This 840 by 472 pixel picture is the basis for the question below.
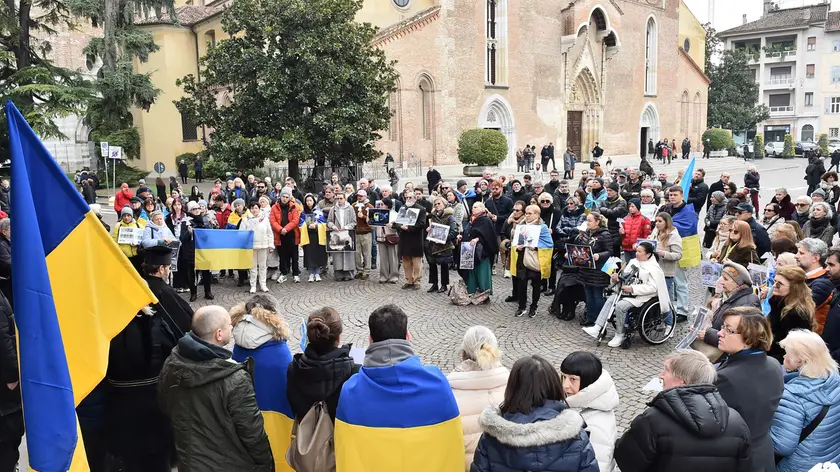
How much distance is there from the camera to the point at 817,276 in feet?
20.6

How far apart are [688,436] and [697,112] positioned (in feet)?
169

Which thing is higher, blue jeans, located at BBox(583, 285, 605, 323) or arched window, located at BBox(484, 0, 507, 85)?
arched window, located at BBox(484, 0, 507, 85)

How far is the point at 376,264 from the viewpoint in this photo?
14375mm

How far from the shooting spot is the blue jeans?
30.1ft

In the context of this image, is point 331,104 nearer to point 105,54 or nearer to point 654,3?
point 105,54

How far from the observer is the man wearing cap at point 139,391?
444 centimetres

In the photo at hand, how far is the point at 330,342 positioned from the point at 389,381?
2.41ft

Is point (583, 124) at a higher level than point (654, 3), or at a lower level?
lower

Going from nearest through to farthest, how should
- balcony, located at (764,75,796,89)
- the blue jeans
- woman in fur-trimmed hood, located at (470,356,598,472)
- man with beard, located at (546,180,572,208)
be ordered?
woman in fur-trimmed hood, located at (470,356,598,472) → the blue jeans → man with beard, located at (546,180,572,208) → balcony, located at (764,75,796,89)

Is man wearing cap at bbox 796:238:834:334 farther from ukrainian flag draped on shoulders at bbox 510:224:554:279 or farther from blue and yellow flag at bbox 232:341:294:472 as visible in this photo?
blue and yellow flag at bbox 232:341:294:472

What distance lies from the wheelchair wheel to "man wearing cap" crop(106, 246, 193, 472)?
5.99 meters

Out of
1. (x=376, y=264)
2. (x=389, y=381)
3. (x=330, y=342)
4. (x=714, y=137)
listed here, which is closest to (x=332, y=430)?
(x=330, y=342)

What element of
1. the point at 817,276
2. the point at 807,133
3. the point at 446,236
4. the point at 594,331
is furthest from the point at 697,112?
the point at 817,276

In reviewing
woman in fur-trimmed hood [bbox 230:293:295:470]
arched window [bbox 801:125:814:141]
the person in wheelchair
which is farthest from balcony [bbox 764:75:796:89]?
woman in fur-trimmed hood [bbox 230:293:295:470]
